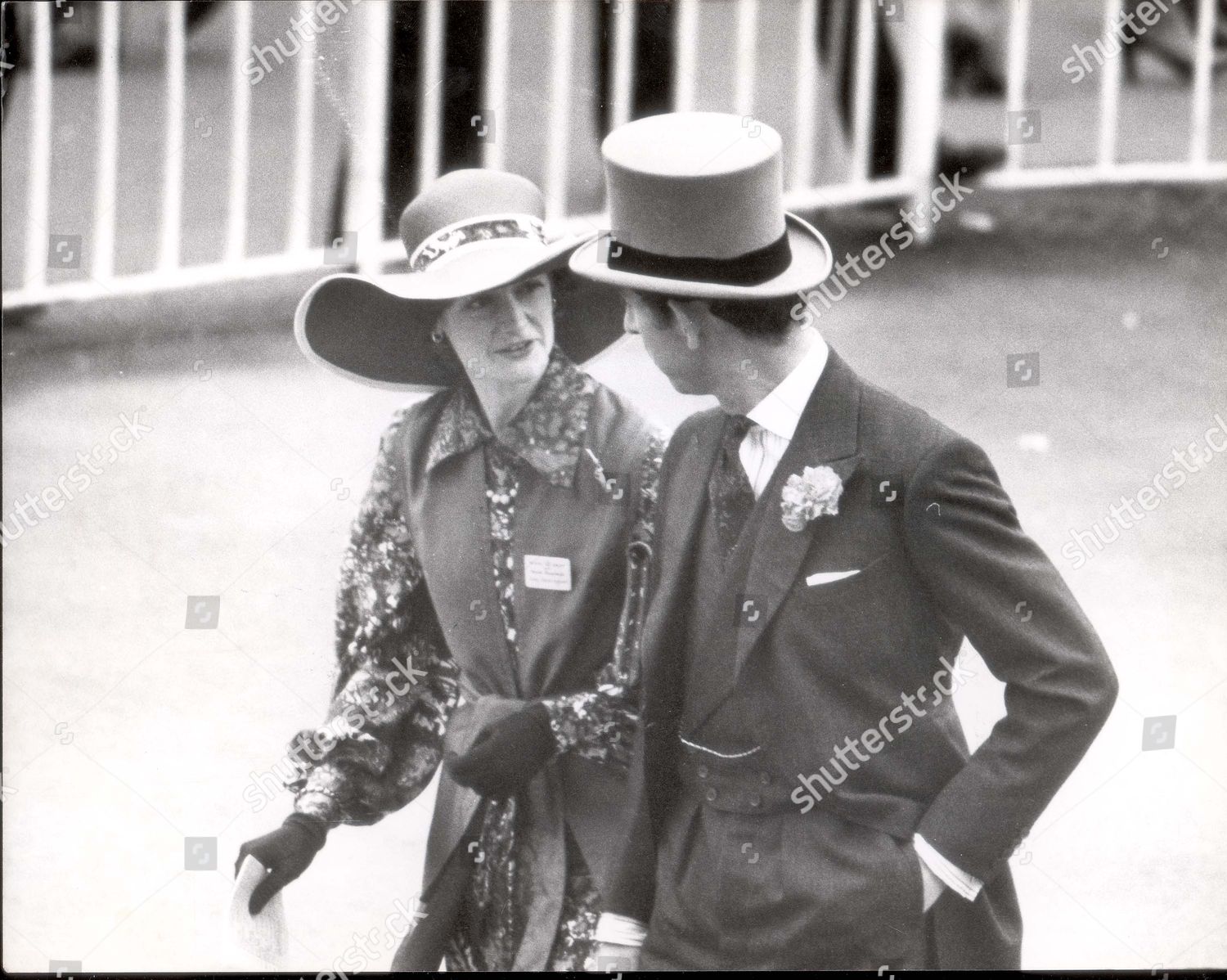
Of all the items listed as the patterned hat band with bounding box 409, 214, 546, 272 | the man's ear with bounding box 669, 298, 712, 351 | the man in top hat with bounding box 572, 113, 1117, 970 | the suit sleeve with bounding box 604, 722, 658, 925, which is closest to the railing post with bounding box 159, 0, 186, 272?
the patterned hat band with bounding box 409, 214, 546, 272

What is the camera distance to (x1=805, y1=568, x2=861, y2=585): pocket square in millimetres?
3434

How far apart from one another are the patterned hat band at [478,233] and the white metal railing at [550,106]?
0.31m

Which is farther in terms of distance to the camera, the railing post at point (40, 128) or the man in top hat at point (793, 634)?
the railing post at point (40, 128)

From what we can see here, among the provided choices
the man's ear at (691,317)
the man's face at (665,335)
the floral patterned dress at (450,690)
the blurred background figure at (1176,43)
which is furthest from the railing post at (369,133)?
the blurred background figure at (1176,43)

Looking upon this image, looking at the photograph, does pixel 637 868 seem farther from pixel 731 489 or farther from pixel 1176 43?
pixel 1176 43

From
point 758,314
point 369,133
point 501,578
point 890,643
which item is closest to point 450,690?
point 501,578

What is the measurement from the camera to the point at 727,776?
3.50 meters

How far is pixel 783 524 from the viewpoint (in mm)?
3436

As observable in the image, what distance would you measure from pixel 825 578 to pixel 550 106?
138cm

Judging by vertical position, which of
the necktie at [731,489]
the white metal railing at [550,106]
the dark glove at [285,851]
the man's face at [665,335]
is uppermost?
the white metal railing at [550,106]

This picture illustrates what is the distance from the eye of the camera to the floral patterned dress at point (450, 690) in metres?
3.70

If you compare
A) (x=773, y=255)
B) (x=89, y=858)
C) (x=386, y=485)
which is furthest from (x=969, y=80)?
(x=89, y=858)

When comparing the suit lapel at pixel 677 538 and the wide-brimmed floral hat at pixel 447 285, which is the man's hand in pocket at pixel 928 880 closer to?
the suit lapel at pixel 677 538

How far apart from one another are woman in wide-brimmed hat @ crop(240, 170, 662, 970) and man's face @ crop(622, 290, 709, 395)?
0.24 meters
